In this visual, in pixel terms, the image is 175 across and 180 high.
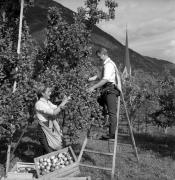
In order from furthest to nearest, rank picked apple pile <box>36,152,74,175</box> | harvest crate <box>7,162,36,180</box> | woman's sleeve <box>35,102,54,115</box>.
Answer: woman's sleeve <box>35,102,54,115</box> → picked apple pile <box>36,152,74,175</box> → harvest crate <box>7,162,36,180</box>

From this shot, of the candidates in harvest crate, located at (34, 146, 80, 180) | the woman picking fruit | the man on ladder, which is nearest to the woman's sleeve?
the woman picking fruit

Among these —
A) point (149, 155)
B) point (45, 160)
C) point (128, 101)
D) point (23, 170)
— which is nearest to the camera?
point (45, 160)

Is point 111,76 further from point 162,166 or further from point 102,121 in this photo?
point 162,166

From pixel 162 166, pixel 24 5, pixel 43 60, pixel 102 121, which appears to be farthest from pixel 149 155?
pixel 24 5

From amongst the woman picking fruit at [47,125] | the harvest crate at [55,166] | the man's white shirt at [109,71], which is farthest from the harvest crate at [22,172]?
the man's white shirt at [109,71]

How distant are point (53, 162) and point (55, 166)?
93 mm

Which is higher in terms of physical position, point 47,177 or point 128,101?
point 128,101

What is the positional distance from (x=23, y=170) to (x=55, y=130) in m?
1.10

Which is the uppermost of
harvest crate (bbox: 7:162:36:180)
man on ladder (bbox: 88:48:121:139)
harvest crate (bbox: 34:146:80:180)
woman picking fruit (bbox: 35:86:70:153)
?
man on ladder (bbox: 88:48:121:139)

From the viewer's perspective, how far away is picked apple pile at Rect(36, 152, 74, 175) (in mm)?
6547

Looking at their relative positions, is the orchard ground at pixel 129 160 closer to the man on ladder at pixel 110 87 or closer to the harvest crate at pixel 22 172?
the harvest crate at pixel 22 172

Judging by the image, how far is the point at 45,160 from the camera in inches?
262

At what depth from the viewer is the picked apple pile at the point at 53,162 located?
655 centimetres

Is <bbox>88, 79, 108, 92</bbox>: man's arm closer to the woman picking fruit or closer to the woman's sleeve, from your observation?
the woman picking fruit
